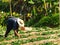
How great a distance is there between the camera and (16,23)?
16875mm

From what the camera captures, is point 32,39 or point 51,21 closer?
point 32,39

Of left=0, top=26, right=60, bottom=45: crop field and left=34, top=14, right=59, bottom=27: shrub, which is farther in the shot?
left=34, top=14, right=59, bottom=27: shrub

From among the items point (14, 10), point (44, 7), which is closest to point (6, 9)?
point (14, 10)

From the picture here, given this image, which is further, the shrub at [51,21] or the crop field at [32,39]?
the shrub at [51,21]

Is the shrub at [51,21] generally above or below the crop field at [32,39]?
below

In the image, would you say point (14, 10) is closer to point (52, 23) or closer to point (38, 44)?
point (52, 23)

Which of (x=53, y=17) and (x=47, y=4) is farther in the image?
(x=47, y=4)

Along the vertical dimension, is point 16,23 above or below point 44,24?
above

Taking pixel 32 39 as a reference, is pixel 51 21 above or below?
below

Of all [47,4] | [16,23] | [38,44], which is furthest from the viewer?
[47,4]

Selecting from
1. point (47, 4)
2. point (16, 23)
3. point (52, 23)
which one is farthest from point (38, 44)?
point (47, 4)

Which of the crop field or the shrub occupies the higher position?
the crop field

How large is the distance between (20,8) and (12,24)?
19.3m

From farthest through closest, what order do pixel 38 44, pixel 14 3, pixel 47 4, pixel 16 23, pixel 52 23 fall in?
pixel 14 3, pixel 47 4, pixel 52 23, pixel 16 23, pixel 38 44
